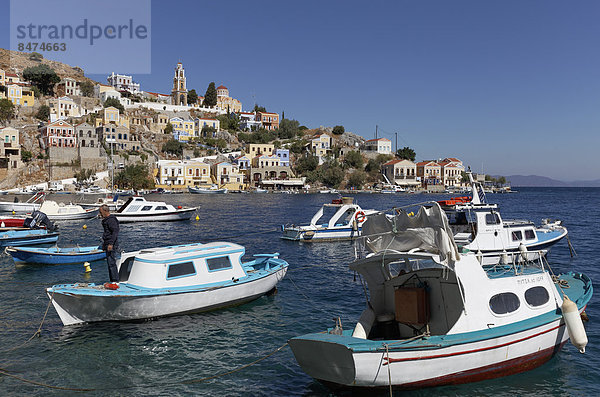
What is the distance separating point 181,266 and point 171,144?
11776 centimetres

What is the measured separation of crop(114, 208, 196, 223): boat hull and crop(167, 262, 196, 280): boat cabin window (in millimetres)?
33116

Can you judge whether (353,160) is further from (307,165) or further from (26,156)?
(26,156)

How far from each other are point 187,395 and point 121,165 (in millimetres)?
108884

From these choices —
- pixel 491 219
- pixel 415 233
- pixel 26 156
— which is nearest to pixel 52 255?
pixel 415 233

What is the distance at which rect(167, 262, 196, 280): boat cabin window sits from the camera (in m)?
Result: 15.0

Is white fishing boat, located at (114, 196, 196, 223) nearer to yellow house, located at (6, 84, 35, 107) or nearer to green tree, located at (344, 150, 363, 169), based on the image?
green tree, located at (344, 150, 363, 169)

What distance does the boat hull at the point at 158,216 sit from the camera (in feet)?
150

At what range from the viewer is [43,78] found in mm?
136250

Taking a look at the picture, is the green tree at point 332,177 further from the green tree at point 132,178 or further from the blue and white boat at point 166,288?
the blue and white boat at point 166,288

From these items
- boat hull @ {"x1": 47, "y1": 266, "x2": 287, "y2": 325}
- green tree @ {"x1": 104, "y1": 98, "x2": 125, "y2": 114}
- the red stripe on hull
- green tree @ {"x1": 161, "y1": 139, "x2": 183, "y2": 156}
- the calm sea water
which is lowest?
the calm sea water

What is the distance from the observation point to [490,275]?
1123 centimetres

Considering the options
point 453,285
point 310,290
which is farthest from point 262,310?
point 453,285

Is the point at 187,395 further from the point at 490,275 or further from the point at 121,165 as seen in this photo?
the point at 121,165

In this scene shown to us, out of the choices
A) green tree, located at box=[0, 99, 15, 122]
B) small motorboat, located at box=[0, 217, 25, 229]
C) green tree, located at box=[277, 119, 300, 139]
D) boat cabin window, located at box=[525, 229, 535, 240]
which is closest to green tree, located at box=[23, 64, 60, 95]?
green tree, located at box=[0, 99, 15, 122]
